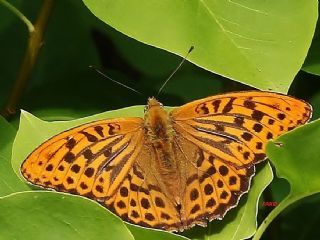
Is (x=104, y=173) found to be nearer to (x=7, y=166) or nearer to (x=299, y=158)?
(x=7, y=166)

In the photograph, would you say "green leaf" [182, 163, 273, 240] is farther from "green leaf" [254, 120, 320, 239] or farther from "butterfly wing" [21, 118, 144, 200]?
"butterfly wing" [21, 118, 144, 200]

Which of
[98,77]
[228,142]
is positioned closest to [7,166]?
[228,142]

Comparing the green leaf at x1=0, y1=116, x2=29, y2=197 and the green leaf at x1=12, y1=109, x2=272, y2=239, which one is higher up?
the green leaf at x1=12, y1=109, x2=272, y2=239

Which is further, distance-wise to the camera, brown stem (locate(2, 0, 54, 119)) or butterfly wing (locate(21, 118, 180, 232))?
brown stem (locate(2, 0, 54, 119))

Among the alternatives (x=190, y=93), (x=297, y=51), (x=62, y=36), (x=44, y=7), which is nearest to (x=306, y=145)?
(x=297, y=51)

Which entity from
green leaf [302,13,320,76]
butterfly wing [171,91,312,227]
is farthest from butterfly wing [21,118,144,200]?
green leaf [302,13,320,76]

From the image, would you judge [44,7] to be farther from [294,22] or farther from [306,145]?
[306,145]

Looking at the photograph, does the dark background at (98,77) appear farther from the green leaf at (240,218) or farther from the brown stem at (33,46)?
the green leaf at (240,218)

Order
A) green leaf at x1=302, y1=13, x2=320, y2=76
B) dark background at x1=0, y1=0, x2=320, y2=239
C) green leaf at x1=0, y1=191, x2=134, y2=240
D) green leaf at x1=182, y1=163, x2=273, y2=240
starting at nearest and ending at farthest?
green leaf at x1=0, y1=191, x2=134, y2=240, green leaf at x1=182, y1=163, x2=273, y2=240, green leaf at x1=302, y1=13, x2=320, y2=76, dark background at x1=0, y1=0, x2=320, y2=239
